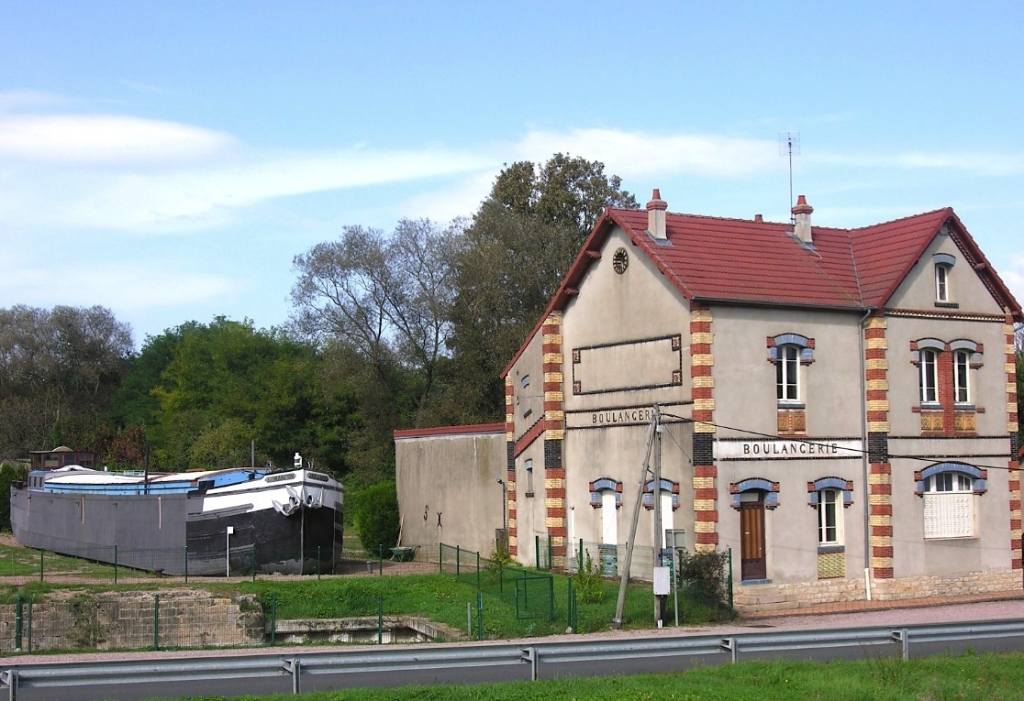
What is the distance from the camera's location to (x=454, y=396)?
62.1 metres

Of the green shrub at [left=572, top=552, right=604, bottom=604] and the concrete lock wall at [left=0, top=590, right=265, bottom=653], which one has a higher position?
the green shrub at [left=572, top=552, right=604, bottom=604]

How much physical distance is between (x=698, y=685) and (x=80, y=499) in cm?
3145

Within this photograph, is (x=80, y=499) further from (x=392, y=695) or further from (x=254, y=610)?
(x=392, y=695)

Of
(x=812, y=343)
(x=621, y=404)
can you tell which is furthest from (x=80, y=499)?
(x=812, y=343)

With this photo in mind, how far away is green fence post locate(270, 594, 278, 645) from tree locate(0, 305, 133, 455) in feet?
186

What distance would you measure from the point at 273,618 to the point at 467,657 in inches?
394

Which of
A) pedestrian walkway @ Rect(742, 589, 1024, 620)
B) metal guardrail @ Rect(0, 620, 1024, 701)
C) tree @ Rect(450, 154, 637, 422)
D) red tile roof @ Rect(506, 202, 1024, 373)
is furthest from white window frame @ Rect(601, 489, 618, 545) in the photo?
tree @ Rect(450, 154, 637, 422)

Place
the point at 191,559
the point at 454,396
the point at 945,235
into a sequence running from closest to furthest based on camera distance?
1. the point at 945,235
2. the point at 191,559
3. the point at 454,396

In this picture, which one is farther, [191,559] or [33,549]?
[33,549]

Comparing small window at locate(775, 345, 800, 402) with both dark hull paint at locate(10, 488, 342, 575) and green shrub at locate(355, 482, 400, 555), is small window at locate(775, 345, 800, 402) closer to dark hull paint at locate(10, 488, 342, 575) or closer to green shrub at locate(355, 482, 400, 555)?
dark hull paint at locate(10, 488, 342, 575)

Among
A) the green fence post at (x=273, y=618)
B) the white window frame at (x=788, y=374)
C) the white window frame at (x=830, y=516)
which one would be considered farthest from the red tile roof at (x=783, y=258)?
the green fence post at (x=273, y=618)

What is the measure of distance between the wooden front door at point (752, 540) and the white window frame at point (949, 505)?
5346 millimetres

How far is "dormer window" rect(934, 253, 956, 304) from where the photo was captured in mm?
34469

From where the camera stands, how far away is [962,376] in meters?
35.0
